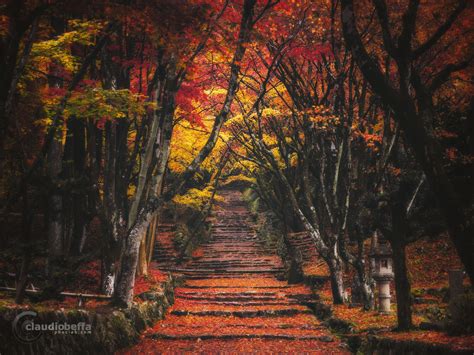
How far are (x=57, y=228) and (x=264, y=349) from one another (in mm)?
6124

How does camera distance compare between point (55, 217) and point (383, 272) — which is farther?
point (55, 217)

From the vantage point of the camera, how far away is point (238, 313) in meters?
12.4

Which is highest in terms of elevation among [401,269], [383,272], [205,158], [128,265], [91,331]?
[205,158]

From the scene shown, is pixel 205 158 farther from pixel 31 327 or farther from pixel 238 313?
pixel 31 327

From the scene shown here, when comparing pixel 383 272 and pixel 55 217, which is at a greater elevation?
pixel 55 217

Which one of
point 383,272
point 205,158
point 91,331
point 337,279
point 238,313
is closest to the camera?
point 91,331

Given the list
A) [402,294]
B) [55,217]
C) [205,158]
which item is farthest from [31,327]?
[402,294]

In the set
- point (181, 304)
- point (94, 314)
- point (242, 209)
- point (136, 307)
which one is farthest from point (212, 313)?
point (242, 209)

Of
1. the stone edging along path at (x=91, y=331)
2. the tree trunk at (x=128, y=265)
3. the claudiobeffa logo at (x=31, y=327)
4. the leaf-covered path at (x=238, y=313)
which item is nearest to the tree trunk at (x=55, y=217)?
the tree trunk at (x=128, y=265)

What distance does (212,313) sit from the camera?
12.5m

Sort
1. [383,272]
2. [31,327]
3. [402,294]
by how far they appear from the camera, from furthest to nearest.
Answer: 1. [383,272]
2. [402,294]
3. [31,327]

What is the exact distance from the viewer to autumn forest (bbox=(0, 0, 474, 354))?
20.1 ft

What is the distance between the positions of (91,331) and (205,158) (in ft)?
16.3

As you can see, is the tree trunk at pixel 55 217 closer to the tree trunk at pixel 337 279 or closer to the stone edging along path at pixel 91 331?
the stone edging along path at pixel 91 331
